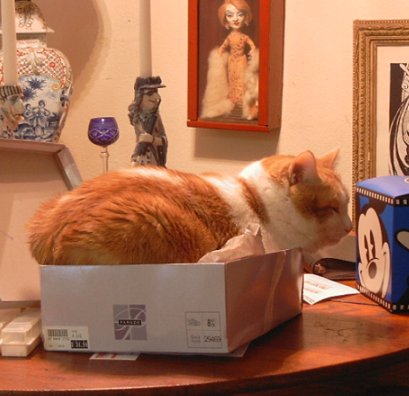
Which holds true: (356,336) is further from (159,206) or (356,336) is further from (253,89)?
(253,89)

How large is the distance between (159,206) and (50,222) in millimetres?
116

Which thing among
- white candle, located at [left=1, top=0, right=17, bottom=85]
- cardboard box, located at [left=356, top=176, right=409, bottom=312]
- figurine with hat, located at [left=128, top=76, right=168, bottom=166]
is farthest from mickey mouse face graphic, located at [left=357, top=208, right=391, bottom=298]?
white candle, located at [left=1, top=0, right=17, bottom=85]

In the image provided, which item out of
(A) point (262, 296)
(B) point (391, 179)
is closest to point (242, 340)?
(A) point (262, 296)

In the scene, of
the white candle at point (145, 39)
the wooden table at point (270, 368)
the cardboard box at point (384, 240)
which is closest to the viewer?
the wooden table at point (270, 368)

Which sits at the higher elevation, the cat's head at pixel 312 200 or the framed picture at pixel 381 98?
the framed picture at pixel 381 98

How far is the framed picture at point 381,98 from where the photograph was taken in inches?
47.0

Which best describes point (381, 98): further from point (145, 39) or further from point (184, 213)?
point (184, 213)

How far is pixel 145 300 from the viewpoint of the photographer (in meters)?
0.69

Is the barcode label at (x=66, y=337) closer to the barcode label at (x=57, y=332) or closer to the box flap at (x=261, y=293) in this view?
the barcode label at (x=57, y=332)

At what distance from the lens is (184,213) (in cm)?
76

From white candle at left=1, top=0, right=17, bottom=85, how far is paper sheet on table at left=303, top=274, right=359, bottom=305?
454 millimetres

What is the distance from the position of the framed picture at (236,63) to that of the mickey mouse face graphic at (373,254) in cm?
41

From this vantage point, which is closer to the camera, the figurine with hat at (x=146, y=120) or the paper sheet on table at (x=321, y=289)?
the paper sheet on table at (x=321, y=289)

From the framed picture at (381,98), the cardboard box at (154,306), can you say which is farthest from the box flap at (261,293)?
the framed picture at (381,98)
